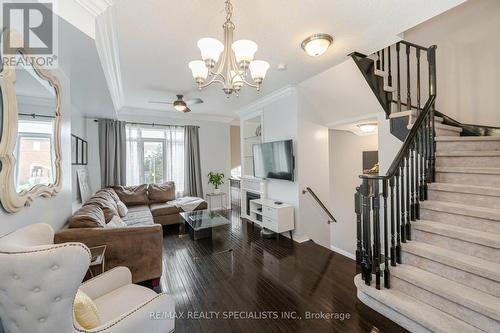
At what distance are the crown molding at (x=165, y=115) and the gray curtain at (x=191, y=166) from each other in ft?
1.12

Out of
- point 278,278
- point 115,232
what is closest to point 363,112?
point 278,278

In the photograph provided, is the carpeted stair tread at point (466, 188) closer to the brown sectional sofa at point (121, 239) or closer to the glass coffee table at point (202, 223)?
the glass coffee table at point (202, 223)

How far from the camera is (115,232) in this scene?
7.46 ft

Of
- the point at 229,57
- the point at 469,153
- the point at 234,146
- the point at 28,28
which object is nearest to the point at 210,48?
the point at 229,57

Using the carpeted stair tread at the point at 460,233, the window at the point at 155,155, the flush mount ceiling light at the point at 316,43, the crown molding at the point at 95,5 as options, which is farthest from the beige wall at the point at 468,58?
the window at the point at 155,155

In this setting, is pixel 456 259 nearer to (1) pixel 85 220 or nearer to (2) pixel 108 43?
(1) pixel 85 220

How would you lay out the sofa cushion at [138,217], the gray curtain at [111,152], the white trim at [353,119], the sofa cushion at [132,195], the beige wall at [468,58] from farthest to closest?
1. the gray curtain at [111,152]
2. the sofa cushion at [132,195]
3. the sofa cushion at [138,217]
4. the white trim at [353,119]
5. the beige wall at [468,58]

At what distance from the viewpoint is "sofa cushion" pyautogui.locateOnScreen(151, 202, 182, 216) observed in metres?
4.49

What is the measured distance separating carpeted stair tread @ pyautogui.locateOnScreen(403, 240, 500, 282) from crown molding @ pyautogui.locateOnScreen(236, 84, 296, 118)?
2.84 meters

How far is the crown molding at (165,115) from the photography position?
5262mm

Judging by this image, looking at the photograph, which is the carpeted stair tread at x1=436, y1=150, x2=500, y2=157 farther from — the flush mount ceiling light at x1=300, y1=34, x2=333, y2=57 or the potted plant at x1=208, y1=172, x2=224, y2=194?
the potted plant at x1=208, y1=172, x2=224, y2=194

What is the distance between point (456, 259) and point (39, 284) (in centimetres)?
271

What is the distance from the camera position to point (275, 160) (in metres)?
4.11

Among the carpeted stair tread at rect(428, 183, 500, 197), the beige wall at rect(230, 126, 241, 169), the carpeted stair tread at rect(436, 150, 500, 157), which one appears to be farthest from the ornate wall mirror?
the beige wall at rect(230, 126, 241, 169)
